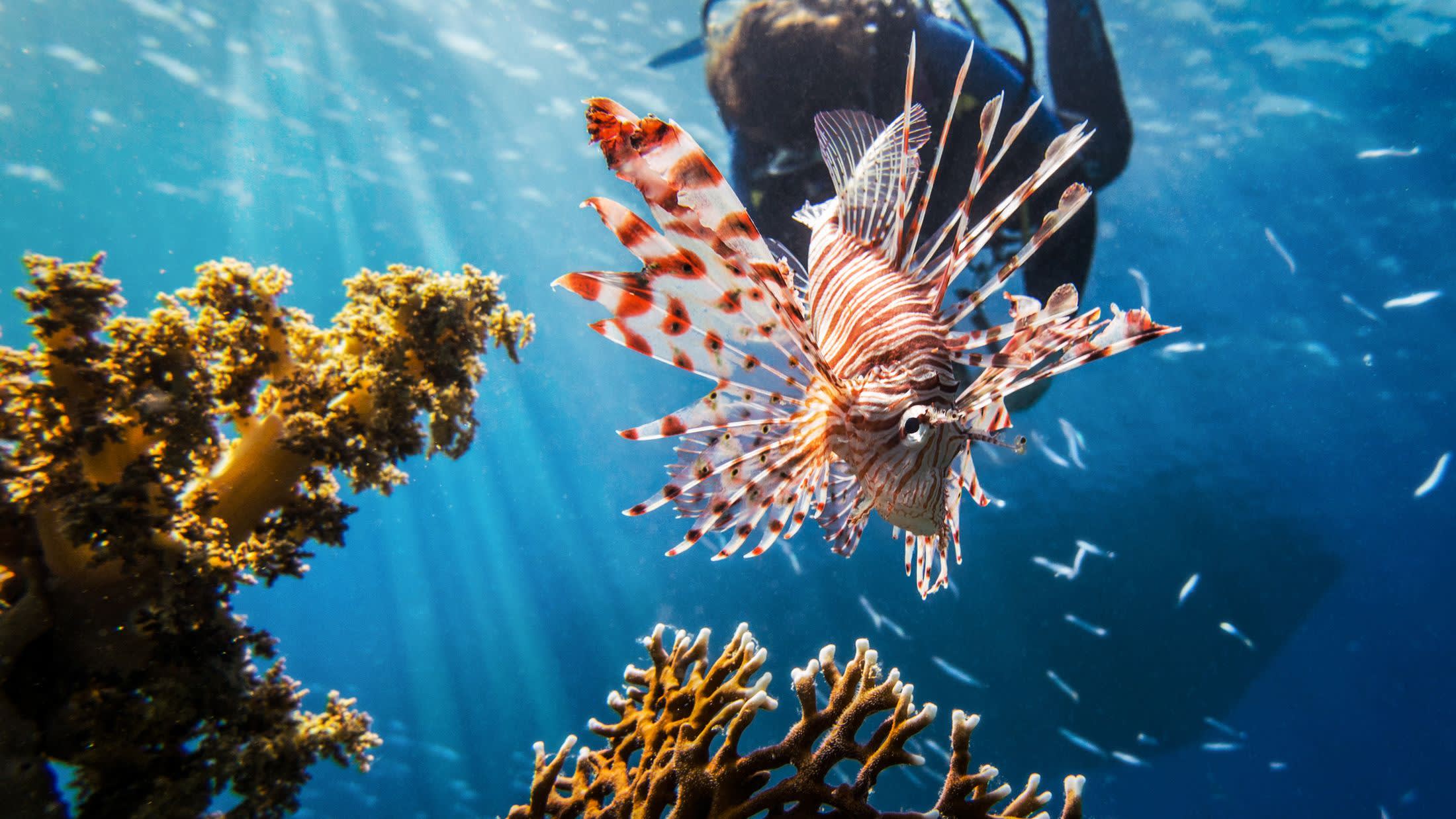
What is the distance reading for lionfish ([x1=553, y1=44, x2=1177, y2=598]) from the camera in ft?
4.93

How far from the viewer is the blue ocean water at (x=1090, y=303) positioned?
10453 mm

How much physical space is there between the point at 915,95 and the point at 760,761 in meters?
3.83

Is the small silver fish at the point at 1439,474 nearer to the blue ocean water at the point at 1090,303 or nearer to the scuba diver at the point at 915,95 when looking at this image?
the blue ocean water at the point at 1090,303

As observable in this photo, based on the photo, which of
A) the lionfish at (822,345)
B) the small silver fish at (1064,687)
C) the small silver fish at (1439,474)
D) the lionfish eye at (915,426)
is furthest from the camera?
the small silver fish at (1064,687)

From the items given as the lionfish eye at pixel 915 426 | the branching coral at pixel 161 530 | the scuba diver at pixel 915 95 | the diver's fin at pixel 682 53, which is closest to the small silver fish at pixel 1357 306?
the scuba diver at pixel 915 95

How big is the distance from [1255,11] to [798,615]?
17.6 m

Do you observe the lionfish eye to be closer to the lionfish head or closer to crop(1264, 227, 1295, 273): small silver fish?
the lionfish head

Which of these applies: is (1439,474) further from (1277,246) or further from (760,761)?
(760,761)

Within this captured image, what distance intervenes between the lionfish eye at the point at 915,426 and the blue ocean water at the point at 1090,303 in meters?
10.8

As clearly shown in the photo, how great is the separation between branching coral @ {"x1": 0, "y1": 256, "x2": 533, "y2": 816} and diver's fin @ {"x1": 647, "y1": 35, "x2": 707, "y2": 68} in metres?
4.07

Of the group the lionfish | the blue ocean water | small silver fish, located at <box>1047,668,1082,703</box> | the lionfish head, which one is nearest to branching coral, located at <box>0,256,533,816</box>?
the lionfish

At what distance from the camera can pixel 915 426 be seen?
163cm

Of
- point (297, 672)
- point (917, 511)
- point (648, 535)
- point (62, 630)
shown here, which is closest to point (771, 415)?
point (917, 511)

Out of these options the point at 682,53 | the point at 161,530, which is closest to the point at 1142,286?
the point at 682,53
